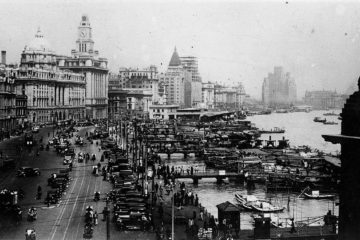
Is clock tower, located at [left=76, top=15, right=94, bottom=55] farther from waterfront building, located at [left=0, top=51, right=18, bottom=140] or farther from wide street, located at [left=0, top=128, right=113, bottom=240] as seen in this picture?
wide street, located at [left=0, top=128, right=113, bottom=240]

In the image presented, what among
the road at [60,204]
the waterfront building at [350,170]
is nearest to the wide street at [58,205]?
the road at [60,204]

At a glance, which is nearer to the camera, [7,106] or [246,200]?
[246,200]

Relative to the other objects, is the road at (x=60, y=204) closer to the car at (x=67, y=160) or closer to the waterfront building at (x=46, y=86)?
the car at (x=67, y=160)

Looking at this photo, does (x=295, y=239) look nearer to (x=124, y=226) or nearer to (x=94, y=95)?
(x=124, y=226)

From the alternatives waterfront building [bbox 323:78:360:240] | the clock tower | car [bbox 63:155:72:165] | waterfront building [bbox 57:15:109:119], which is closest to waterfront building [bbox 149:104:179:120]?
waterfront building [bbox 57:15:109:119]

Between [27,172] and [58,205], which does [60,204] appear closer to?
[58,205]

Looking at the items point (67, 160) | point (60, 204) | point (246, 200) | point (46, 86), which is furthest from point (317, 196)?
point (46, 86)

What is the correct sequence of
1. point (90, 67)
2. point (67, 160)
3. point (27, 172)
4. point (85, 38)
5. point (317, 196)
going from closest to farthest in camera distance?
point (27, 172)
point (317, 196)
point (67, 160)
point (90, 67)
point (85, 38)

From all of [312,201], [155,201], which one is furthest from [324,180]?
[155,201]
